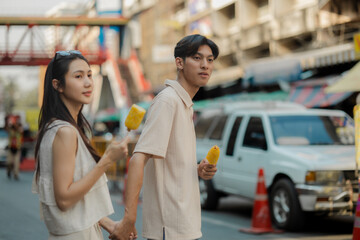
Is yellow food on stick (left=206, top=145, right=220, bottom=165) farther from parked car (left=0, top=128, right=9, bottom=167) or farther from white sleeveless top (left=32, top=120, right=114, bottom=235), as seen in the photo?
parked car (left=0, top=128, right=9, bottom=167)

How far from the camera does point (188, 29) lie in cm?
3903

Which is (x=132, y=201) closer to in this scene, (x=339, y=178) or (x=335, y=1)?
(x=339, y=178)

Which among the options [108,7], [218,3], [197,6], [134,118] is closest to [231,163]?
[134,118]

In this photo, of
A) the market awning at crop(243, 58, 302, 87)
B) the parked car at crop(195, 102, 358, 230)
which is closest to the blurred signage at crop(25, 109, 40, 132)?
the market awning at crop(243, 58, 302, 87)

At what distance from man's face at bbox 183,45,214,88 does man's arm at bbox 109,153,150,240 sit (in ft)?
1.96

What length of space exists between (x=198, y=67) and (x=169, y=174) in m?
0.63

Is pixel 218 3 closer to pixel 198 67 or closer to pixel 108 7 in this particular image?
pixel 108 7

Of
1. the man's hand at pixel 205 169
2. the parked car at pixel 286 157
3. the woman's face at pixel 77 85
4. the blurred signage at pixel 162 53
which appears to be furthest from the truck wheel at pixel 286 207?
the blurred signage at pixel 162 53

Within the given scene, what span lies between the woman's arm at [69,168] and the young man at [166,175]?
0.24 metres

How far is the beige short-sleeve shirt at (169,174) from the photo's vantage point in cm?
322

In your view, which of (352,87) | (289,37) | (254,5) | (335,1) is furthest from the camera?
(254,5)

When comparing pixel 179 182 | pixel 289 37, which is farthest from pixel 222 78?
pixel 179 182

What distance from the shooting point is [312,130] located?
1015 cm

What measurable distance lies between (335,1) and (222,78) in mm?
9526
